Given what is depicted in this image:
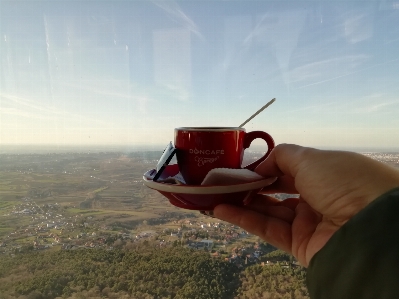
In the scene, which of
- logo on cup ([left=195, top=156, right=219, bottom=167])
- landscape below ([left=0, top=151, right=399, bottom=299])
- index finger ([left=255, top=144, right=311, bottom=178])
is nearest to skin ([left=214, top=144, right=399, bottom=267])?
index finger ([left=255, top=144, right=311, bottom=178])

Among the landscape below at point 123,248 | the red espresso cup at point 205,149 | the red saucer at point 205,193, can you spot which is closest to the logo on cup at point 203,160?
the red espresso cup at point 205,149

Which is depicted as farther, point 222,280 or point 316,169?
point 222,280

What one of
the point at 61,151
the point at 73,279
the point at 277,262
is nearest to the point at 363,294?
the point at 277,262

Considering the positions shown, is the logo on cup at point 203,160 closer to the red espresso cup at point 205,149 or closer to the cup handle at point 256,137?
the red espresso cup at point 205,149

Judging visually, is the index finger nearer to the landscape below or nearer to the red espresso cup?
the red espresso cup

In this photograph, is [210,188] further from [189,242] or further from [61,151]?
[61,151]

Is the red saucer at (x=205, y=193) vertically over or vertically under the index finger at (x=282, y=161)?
under

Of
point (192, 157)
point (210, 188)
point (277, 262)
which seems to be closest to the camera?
point (210, 188)
